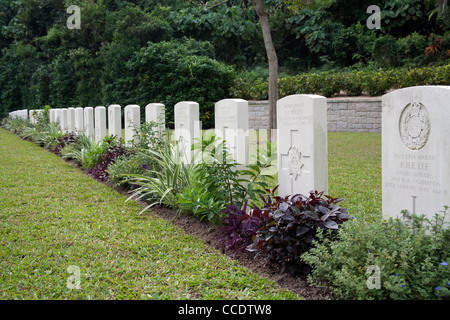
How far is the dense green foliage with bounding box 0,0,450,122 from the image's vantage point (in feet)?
61.4

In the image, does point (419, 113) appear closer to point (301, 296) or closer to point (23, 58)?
point (301, 296)

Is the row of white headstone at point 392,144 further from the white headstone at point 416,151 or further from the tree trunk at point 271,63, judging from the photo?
the tree trunk at point 271,63

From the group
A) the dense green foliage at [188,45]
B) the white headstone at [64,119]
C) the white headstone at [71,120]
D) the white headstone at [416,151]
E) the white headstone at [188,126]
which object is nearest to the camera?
the white headstone at [416,151]

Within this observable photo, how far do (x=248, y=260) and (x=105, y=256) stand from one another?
4.19 ft

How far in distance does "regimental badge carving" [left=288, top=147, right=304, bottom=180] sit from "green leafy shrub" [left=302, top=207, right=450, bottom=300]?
1.19m

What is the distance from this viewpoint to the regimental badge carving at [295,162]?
4402 millimetres

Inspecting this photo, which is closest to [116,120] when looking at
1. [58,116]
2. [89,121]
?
[89,121]

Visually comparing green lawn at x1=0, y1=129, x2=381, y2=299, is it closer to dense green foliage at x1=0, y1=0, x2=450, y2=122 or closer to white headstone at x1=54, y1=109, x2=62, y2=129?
white headstone at x1=54, y1=109, x2=62, y2=129

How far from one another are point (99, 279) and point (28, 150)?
10.4m

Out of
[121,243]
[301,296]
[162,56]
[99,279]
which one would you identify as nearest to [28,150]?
[162,56]

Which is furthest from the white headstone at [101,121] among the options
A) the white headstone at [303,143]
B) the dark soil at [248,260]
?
the white headstone at [303,143]

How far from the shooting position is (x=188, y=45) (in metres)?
20.5

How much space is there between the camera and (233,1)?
78.8 ft

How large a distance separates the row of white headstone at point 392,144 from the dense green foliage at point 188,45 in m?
11.6
